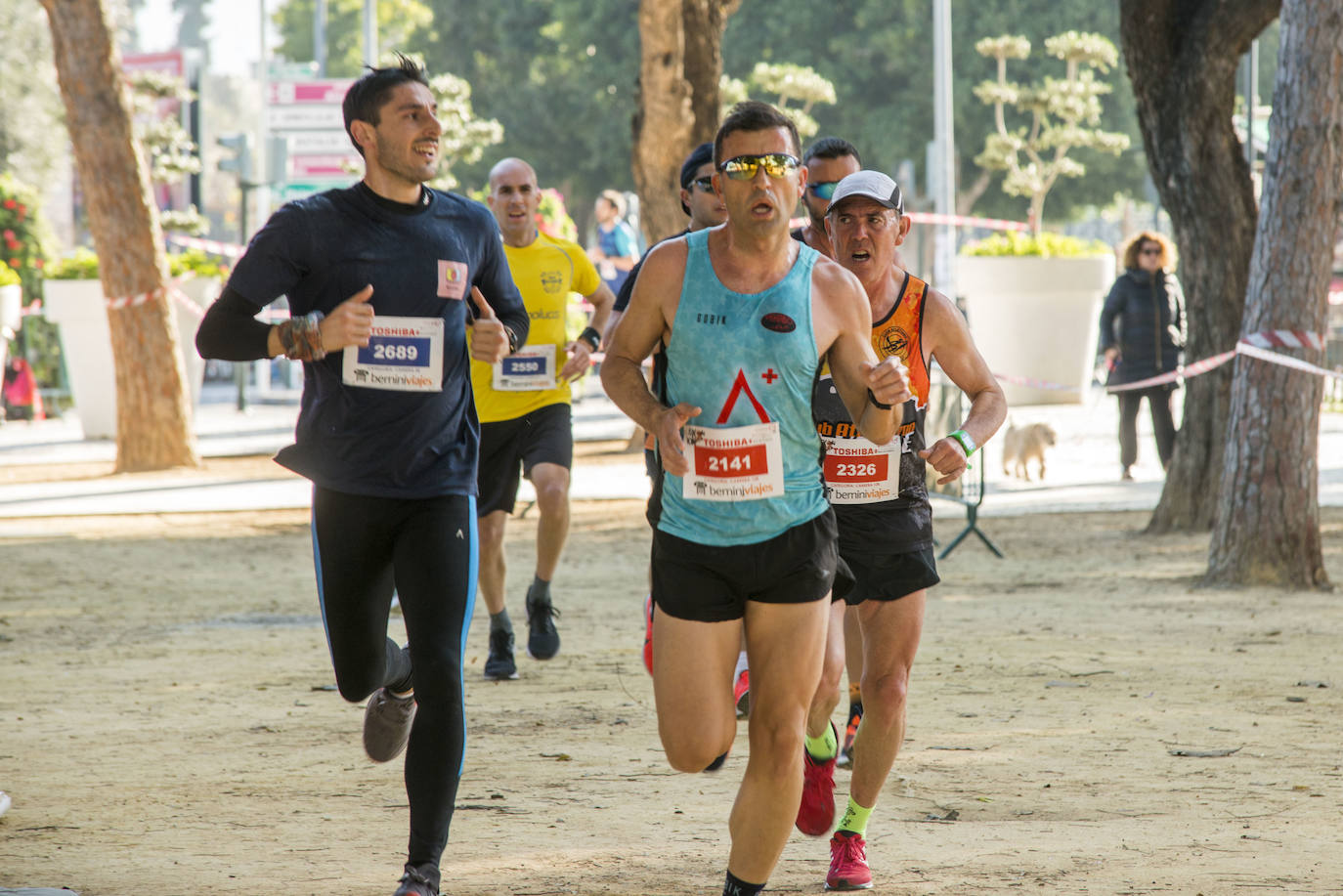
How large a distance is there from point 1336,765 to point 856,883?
232 centimetres

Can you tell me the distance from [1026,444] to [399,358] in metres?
12.3

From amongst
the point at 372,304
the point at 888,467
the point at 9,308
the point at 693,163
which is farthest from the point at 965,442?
the point at 9,308

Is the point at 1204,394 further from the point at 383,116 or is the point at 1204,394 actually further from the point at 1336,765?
the point at 383,116

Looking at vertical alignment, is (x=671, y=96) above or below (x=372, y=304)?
above

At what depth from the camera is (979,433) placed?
5082 mm

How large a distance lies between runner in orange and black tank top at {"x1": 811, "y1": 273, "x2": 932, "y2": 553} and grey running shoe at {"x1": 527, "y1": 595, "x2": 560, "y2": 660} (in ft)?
11.3

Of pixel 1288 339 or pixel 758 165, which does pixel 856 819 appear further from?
pixel 1288 339

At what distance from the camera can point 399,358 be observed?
4.96m

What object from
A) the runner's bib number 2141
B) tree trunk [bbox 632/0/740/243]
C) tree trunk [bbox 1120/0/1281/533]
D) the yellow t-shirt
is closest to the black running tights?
the runner's bib number 2141

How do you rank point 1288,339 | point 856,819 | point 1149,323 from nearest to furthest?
point 856,819 → point 1288,339 → point 1149,323

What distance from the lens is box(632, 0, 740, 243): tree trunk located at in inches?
702

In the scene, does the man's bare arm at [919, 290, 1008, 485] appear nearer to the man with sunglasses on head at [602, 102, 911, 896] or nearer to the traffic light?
the man with sunglasses on head at [602, 102, 911, 896]

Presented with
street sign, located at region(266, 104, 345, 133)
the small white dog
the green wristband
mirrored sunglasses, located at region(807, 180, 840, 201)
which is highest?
street sign, located at region(266, 104, 345, 133)

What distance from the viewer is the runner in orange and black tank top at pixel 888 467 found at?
17.3 feet
